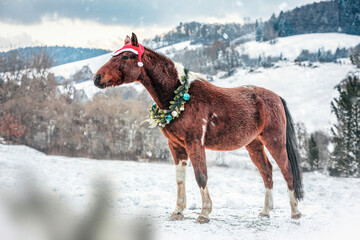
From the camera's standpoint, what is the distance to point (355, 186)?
6.86 metres

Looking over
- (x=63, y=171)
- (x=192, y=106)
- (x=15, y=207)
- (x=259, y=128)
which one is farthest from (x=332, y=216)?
(x=63, y=171)

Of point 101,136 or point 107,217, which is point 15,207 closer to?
point 107,217

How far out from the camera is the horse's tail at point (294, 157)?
12.5 ft

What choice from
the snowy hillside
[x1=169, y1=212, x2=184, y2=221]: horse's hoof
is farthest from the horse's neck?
the snowy hillside

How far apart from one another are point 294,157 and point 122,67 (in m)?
2.67

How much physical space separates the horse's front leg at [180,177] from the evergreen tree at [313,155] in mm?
9411

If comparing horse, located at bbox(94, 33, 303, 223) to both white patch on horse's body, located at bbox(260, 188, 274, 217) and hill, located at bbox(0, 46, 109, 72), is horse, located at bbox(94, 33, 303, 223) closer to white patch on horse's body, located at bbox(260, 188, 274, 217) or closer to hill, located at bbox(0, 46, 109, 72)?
white patch on horse's body, located at bbox(260, 188, 274, 217)

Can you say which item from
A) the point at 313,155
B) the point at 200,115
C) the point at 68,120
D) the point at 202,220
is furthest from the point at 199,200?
the point at 68,120

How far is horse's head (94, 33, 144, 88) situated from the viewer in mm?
2891

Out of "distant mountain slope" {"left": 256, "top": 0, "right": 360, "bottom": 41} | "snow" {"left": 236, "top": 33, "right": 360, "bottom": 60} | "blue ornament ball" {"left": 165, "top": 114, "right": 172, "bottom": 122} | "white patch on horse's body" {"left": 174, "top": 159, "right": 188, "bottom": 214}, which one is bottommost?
"white patch on horse's body" {"left": 174, "top": 159, "right": 188, "bottom": 214}

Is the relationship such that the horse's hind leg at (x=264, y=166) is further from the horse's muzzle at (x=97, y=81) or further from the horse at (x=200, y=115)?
the horse's muzzle at (x=97, y=81)

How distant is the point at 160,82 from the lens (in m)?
3.21

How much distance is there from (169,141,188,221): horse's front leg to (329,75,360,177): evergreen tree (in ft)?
28.2

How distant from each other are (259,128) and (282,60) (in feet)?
89.1
